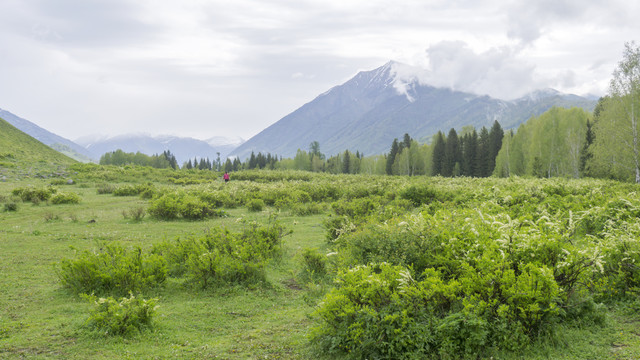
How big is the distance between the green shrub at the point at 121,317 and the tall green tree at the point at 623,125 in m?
36.3

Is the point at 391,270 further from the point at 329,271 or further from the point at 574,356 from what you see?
the point at 329,271

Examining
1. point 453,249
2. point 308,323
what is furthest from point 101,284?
point 453,249

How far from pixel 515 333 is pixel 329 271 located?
487cm

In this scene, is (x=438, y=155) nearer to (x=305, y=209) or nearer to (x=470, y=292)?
(x=305, y=209)

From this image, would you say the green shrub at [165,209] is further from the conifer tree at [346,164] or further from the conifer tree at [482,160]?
the conifer tree at [346,164]

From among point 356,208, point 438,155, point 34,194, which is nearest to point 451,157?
point 438,155

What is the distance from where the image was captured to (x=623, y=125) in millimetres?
30859


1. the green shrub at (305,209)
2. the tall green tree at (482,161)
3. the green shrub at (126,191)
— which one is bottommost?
the green shrub at (305,209)

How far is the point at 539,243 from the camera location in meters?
5.86

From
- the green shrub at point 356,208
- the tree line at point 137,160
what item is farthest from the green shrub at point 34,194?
the tree line at point 137,160

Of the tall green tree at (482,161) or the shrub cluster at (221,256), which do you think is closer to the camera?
the shrub cluster at (221,256)

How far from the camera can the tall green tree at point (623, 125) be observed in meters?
30.2

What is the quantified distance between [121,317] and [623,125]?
39.0 m

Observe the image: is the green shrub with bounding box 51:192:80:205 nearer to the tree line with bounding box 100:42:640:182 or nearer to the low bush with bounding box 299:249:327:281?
the low bush with bounding box 299:249:327:281
